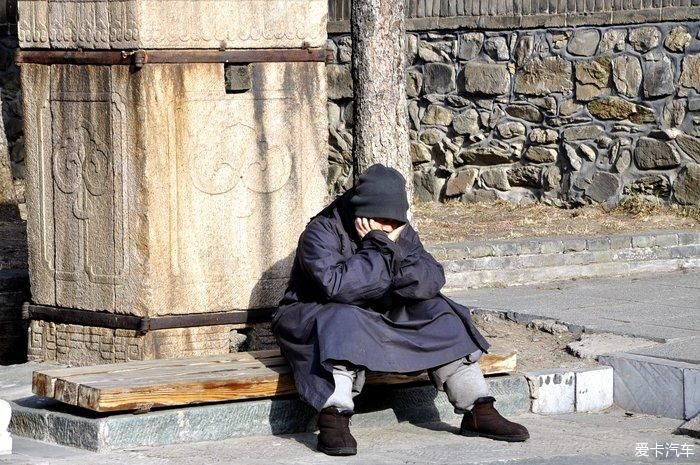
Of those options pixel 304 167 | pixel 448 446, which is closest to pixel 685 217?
pixel 304 167

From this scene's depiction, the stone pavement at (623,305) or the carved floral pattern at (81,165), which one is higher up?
the carved floral pattern at (81,165)

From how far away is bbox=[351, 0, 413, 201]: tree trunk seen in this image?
26.0 ft

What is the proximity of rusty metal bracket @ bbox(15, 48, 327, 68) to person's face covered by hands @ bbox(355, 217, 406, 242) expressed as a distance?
1.19 metres

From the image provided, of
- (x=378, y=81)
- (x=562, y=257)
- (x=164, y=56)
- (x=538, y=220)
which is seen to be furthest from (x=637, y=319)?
(x=538, y=220)

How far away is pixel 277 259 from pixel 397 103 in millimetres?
2475

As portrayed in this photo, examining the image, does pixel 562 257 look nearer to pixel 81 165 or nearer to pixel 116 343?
pixel 116 343

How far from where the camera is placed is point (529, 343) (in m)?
6.39

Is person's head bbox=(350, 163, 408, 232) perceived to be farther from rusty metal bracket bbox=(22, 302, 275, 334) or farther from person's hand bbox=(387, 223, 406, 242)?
rusty metal bracket bbox=(22, 302, 275, 334)

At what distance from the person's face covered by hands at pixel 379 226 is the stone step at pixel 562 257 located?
297 centimetres

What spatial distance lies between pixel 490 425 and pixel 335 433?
656mm

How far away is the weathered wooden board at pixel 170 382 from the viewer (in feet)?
15.4

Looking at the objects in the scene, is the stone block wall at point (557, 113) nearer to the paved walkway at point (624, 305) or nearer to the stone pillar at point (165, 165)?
the paved walkway at point (624, 305)

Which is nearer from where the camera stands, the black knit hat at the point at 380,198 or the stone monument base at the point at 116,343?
the black knit hat at the point at 380,198

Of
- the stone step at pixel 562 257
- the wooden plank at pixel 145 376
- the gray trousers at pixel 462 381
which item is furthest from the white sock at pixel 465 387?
the stone step at pixel 562 257
